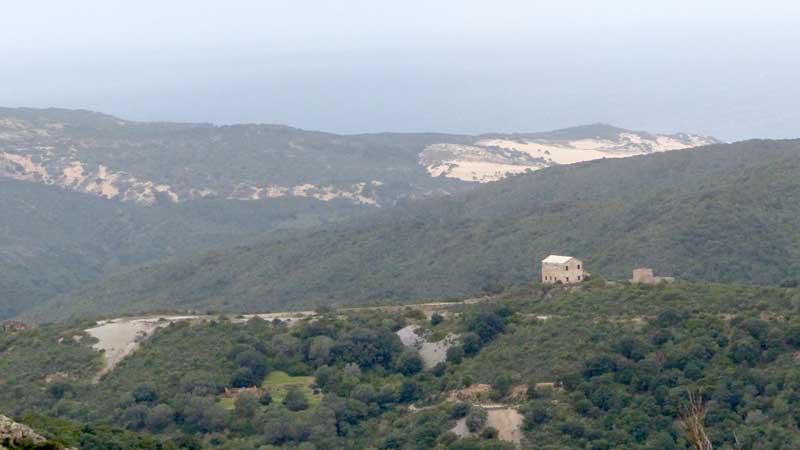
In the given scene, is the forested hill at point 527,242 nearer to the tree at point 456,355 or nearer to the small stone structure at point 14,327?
the tree at point 456,355

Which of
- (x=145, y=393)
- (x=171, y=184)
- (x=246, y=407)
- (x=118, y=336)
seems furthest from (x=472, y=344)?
(x=171, y=184)

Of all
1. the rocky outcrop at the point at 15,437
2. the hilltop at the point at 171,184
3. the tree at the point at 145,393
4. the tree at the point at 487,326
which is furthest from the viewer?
the hilltop at the point at 171,184

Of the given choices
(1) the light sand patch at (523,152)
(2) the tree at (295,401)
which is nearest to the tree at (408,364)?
(2) the tree at (295,401)

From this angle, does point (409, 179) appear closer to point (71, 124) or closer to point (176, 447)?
point (71, 124)

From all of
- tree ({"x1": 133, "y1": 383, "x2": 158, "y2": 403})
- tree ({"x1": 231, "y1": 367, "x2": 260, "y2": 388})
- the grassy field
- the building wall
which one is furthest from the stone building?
tree ({"x1": 133, "y1": 383, "x2": 158, "y2": 403})

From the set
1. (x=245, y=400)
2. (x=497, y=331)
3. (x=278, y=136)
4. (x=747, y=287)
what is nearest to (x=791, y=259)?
(x=747, y=287)
